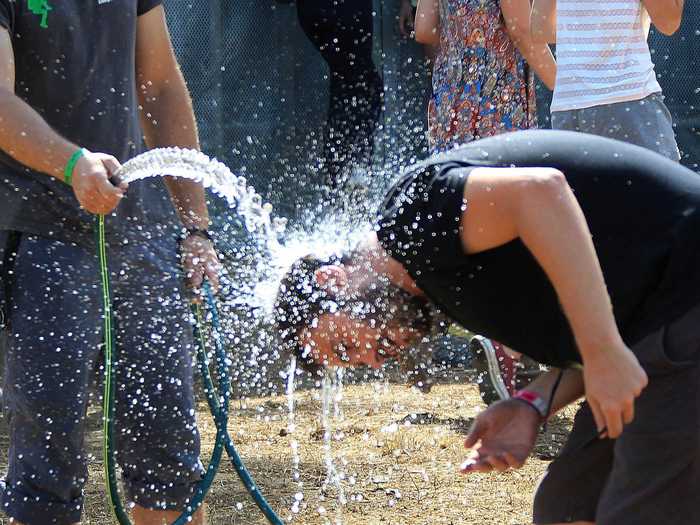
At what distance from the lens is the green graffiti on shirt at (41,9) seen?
10.3ft

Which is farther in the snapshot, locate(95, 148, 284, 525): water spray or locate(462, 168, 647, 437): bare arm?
locate(95, 148, 284, 525): water spray

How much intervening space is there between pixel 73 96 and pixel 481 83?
235 cm

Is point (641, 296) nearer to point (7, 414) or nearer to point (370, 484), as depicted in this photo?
point (7, 414)

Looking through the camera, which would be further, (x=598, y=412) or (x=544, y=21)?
(x=544, y=21)

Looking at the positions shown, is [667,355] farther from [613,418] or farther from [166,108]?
[166,108]

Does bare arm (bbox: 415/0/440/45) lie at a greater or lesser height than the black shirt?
greater

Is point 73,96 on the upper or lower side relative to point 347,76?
lower

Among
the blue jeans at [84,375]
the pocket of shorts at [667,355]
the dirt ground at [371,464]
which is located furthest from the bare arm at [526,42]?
the pocket of shorts at [667,355]

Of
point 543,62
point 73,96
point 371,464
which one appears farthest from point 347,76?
point 73,96

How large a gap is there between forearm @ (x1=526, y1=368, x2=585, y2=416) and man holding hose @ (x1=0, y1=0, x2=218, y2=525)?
1.00 metres

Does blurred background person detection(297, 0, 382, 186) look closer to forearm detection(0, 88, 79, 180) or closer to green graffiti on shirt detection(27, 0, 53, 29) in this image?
green graffiti on shirt detection(27, 0, 53, 29)

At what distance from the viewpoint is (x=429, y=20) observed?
542 centimetres

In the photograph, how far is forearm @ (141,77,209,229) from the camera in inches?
137

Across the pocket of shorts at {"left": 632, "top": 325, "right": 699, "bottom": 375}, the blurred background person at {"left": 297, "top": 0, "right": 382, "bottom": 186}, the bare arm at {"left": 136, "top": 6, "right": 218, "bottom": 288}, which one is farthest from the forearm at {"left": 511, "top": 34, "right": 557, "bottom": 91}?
the pocket of shorts at {"left": 632, "top": 325, "right": 699, "bottom": 375}
